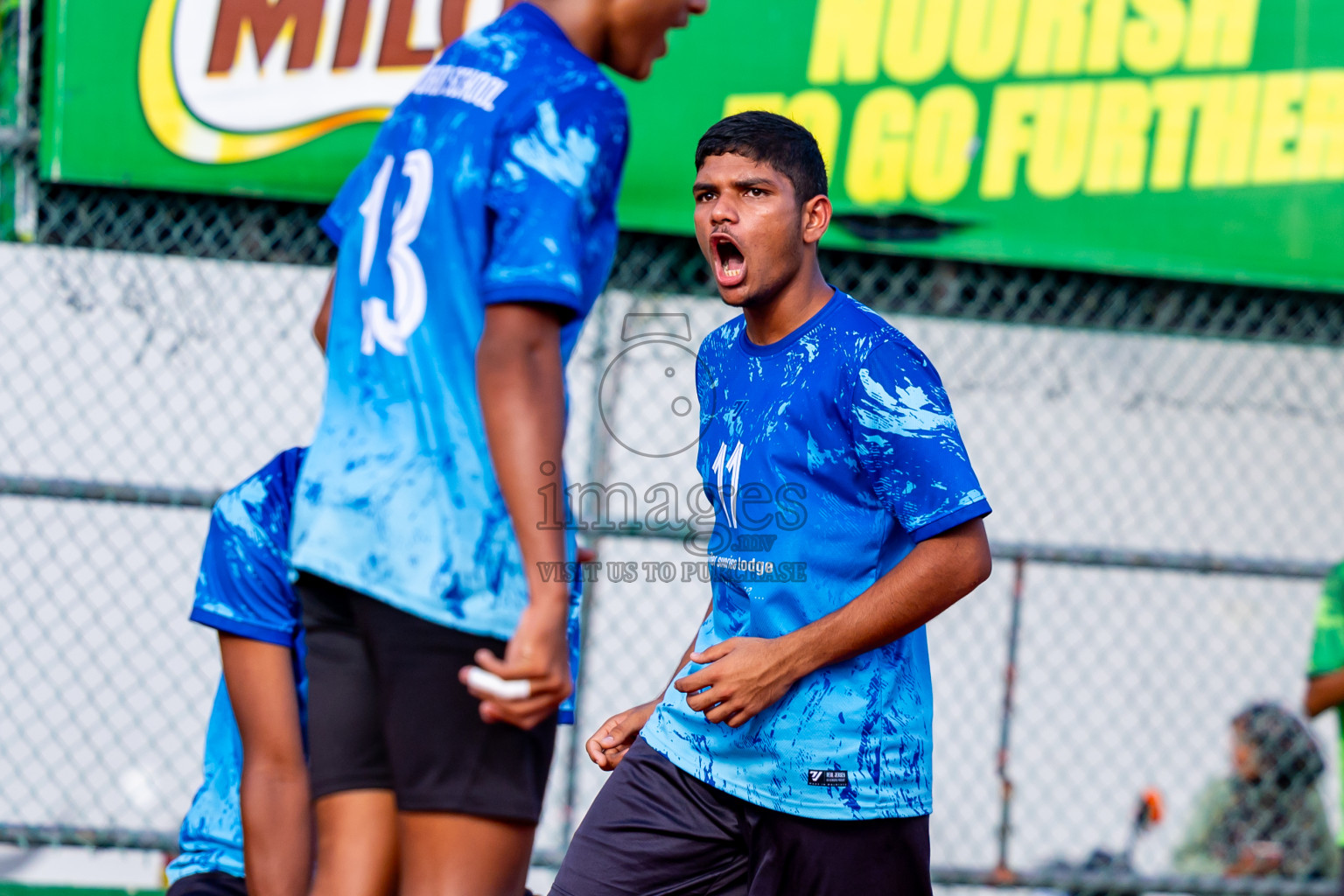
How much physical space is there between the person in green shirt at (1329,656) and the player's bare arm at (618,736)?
1809mm

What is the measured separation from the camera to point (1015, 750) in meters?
4.87

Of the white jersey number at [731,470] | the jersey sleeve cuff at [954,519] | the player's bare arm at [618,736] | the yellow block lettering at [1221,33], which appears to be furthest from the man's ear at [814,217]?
the yellow block lettering at [1221,33]

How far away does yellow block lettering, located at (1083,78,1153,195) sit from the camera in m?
4.54

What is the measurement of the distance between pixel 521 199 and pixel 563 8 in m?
0.35

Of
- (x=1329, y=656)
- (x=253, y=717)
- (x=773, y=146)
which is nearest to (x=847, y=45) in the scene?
(x=773, y=146)

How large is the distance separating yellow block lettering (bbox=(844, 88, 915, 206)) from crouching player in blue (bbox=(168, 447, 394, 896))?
250cm

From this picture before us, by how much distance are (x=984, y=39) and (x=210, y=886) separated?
11.9 ft

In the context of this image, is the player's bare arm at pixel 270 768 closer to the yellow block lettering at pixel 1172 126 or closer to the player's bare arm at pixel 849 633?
the player's bare arm at pixel 849 633

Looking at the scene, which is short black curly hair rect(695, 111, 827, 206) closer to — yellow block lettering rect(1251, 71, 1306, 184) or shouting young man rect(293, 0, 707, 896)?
shouting young man rect(293, 0, 707, 896)

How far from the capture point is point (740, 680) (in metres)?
2.17

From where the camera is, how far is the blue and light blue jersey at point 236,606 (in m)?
2.43

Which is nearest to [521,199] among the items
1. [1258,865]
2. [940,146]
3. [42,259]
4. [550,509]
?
[550,509]

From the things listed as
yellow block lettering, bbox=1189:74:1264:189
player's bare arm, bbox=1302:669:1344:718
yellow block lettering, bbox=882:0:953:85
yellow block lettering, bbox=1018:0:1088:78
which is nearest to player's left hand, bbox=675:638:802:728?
player's bare arm, bbox=1302:669:1344:718

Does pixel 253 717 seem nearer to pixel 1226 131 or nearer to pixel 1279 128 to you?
pixel 1226 131
